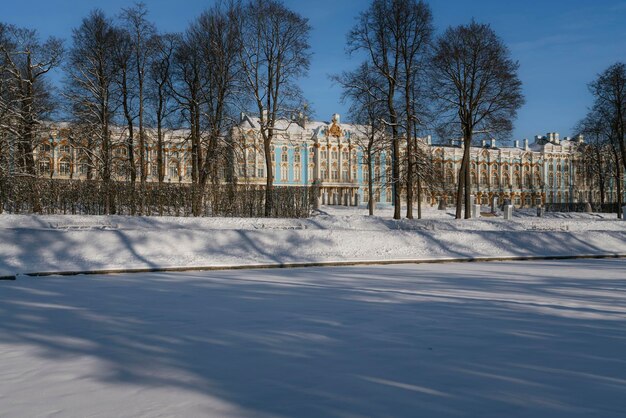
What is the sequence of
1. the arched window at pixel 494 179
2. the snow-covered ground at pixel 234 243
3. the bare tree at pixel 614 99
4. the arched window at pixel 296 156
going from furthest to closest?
the arched window at pixel 494 179 → the arched window at pixel 296 156 → the bare tree at pixel 614 99 → the snow-covered ground at pixel 234 243

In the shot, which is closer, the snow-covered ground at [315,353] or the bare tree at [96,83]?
the snow-covered ground at [315,353]

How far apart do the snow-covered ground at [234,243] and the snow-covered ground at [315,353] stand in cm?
560

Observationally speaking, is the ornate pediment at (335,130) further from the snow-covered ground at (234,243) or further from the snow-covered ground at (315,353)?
the snow-covered ground at (315,353)

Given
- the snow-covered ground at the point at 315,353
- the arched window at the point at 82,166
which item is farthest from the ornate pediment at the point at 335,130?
the snow-covered ground at the point at 315,353

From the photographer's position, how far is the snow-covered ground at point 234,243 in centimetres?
1562

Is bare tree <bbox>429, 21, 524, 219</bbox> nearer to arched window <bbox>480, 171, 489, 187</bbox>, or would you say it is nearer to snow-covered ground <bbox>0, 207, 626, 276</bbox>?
snow-covered ground <bbox>0, 207, 626, 276</bbox>

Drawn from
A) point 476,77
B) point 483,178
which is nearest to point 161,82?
point 476,77

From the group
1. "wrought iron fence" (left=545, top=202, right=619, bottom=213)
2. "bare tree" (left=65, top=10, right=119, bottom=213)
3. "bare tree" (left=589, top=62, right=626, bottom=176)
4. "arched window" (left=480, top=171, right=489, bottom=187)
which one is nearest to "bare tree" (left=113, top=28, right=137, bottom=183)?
"bare tree" (left=65, top=10, right=119, bottom=213)

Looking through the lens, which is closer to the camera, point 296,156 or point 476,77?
point 476,77

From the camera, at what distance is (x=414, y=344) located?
5879 mm

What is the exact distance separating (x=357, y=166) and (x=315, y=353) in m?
64.6

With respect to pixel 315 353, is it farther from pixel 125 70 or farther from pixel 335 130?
pixel 335 130

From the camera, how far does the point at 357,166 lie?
228ft

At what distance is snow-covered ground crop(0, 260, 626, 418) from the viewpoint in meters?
4.02
